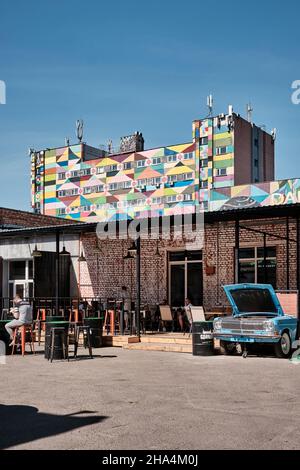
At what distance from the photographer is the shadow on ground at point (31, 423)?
639 cm

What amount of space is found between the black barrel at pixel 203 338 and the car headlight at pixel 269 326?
1.54 m

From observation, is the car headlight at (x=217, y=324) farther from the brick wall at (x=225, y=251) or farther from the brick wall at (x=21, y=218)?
the brick wall at (x=21, y=218)

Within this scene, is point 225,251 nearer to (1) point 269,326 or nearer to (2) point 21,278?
(1) point 269,326

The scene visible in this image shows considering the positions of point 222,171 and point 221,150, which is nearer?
point 221,150

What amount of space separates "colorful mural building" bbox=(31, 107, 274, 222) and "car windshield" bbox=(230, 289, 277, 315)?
168 feet

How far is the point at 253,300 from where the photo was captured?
46.8 feet

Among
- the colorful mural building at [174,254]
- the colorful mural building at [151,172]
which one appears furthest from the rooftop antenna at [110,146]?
the colorful mural building at [174,254]

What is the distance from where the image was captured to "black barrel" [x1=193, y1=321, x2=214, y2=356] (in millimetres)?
14555

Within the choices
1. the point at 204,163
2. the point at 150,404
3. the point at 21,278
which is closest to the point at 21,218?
the point at 21,278

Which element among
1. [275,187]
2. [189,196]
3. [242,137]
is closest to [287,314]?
[275,187]

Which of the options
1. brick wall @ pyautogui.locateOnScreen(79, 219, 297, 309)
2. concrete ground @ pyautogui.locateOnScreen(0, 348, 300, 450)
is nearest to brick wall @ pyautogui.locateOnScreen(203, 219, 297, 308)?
brick wall @ pyautogui.locateOnScreen(79, 219, 297, 309)

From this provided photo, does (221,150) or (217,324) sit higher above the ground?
(221,150)

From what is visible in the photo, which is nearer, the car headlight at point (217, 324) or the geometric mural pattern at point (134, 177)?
the car headlight at point (217, 324)

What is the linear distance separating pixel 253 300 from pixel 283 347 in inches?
48.9
